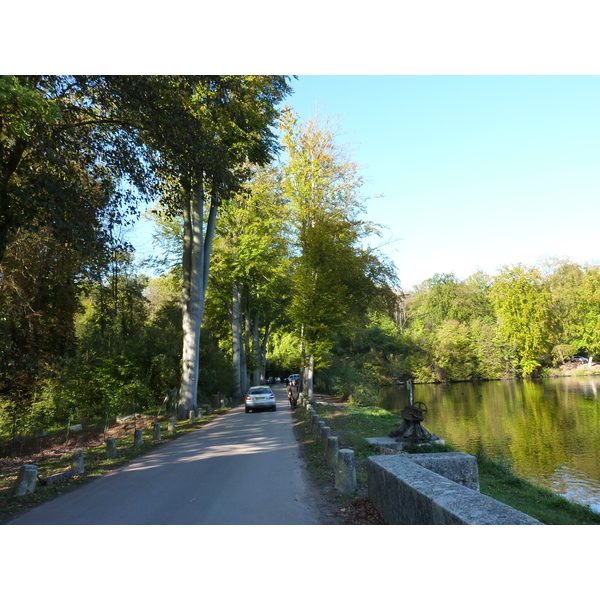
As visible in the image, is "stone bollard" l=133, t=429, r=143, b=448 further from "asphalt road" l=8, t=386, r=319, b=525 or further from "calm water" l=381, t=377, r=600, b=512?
"calm water" l=381, t=377, r=600, b=512

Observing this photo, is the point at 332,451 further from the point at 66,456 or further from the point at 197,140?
the point at 197,140

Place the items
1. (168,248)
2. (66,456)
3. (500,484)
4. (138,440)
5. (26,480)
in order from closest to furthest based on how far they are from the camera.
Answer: (26,480)
(500,484)
(66,456)
(138,440)
(168,248)

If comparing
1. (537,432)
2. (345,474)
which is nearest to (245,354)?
(537,432)

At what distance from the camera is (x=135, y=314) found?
88.0 ft

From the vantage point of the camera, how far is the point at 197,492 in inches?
294

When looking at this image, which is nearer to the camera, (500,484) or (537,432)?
(500,484)

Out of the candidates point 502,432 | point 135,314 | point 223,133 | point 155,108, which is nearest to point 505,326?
point 502,432

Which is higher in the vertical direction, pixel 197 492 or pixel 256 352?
pixel 256 352

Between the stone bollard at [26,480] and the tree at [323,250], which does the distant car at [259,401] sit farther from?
the stone bollard at [26,480]

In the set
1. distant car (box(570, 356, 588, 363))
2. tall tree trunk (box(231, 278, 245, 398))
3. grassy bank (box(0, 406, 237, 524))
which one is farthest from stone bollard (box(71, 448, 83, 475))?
distant car (box(570, 356, 588, 363))

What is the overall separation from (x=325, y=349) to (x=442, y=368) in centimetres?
3782

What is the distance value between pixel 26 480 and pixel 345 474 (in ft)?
17.7

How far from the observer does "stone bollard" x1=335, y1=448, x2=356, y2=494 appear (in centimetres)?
750

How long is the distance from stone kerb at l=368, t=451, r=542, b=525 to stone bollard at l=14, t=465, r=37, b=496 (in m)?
5.79
